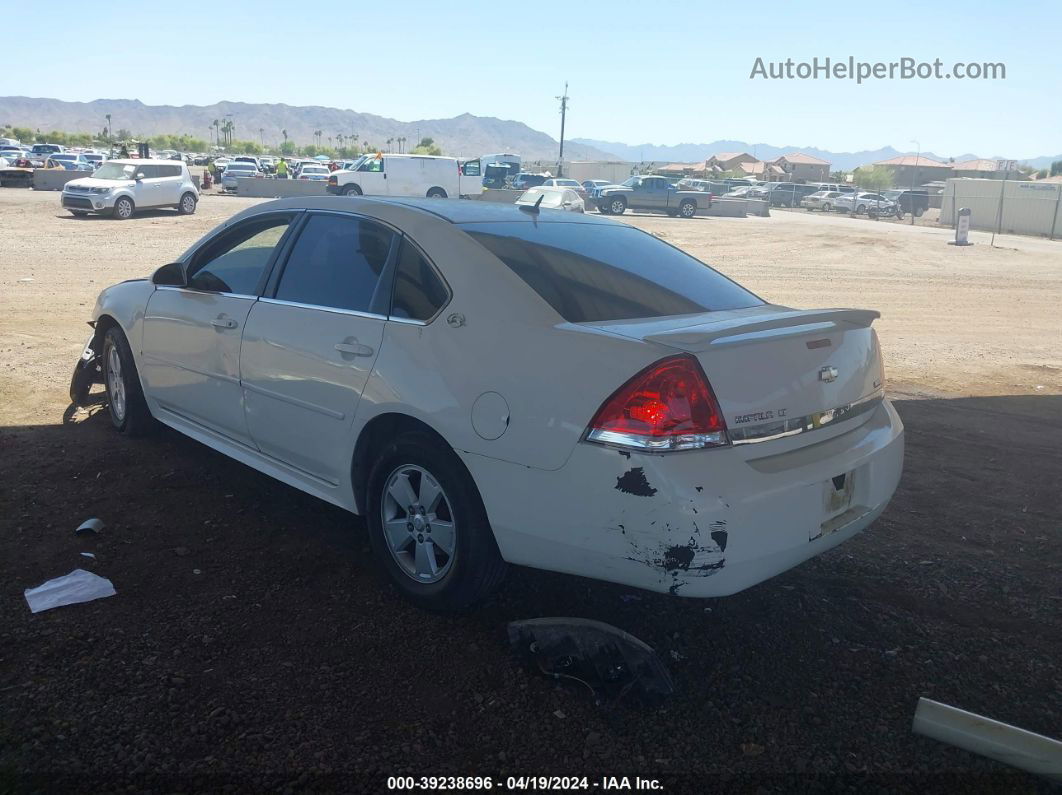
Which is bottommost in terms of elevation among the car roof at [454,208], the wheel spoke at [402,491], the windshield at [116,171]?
the wheel spoke at [402,491]

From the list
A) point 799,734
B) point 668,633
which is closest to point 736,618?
point 668,633

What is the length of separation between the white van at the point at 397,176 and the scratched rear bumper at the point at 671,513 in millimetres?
32470

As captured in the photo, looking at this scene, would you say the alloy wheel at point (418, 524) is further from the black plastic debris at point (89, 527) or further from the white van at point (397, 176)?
the white van at point (397, 176)

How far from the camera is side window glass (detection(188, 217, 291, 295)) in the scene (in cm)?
482

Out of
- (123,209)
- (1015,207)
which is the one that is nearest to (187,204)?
(123,209)

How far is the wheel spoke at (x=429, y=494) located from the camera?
3666mm

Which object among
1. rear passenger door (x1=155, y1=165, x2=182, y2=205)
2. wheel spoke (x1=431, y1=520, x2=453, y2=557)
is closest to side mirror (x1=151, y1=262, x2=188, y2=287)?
wheel spoke (x1=431, y1=520, x2=453, y2=557)

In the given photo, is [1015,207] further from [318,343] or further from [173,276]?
[318,343]

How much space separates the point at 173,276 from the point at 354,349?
1.89 metres

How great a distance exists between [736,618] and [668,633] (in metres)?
0.34

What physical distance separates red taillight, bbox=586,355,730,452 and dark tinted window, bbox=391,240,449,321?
1.00 meters

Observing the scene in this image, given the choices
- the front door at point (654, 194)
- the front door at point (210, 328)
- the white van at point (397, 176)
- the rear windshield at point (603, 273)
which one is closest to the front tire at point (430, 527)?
the rear windshield at point (603, 273)

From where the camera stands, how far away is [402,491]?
12.5ft

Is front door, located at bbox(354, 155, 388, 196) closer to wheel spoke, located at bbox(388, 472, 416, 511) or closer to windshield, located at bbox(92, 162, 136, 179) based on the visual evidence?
windshield, located at bbox(92, 162, 136, 179)
